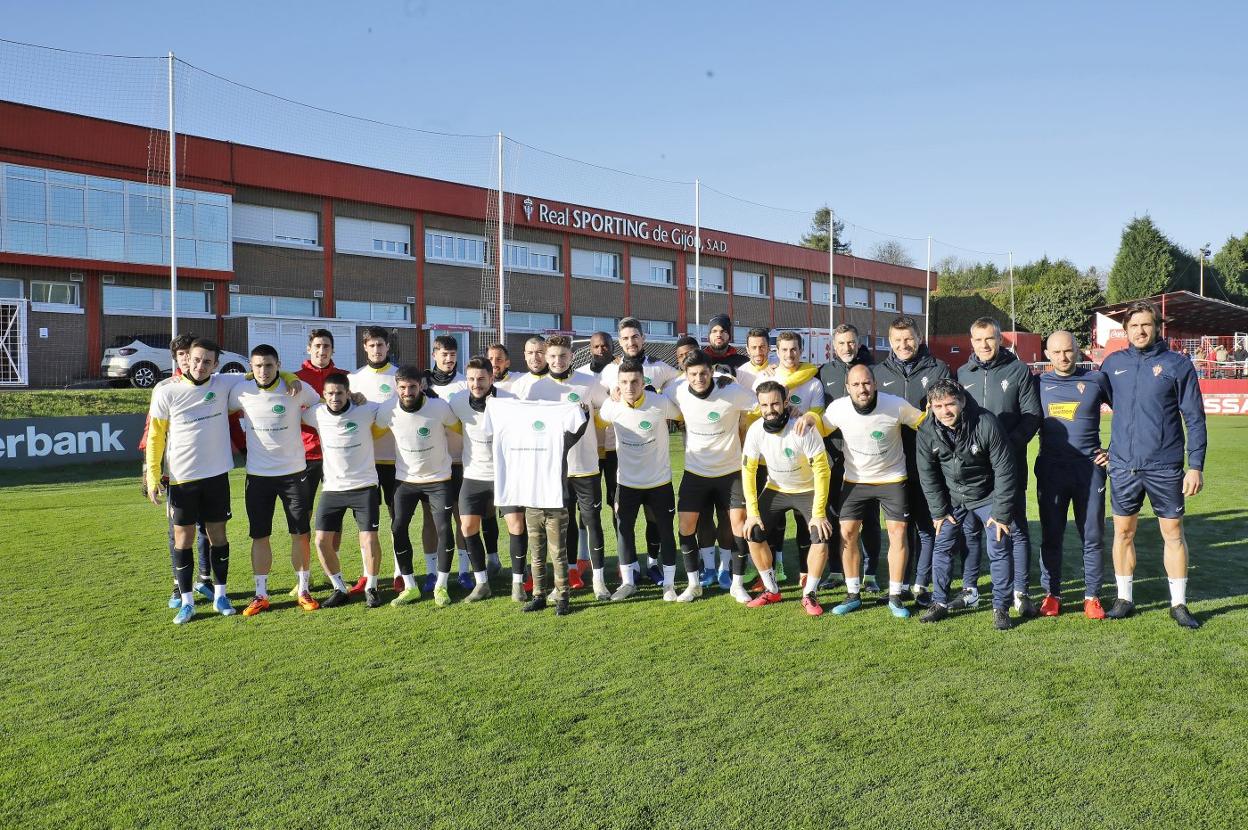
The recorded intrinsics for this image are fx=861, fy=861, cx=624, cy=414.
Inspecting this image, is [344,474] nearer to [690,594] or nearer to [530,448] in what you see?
[530,448]

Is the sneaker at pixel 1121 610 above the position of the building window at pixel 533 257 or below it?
below

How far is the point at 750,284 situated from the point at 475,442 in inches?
1371

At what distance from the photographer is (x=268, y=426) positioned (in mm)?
6176

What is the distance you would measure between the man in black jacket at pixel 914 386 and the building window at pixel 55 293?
2292 cm

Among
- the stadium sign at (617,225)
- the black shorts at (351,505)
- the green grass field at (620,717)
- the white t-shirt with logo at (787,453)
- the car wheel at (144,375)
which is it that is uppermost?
the stadium sign at (617,225)

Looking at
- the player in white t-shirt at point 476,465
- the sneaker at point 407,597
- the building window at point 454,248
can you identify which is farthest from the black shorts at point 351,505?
the building window at point 454,248

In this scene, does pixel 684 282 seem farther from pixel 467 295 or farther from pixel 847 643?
pixel 847 643

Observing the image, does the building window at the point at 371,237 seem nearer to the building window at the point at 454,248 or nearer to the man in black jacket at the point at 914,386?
the building window at the point at 454,248

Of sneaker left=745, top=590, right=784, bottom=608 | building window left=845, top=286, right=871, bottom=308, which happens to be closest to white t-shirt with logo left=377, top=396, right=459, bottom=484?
sneaker left=745, top=590, right=784, bottom=608

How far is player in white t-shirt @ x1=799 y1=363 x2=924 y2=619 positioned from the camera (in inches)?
231

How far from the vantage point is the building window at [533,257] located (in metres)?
31.9

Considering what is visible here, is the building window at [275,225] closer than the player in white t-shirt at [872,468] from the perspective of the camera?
No

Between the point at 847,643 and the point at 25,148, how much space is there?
2417 centimetres

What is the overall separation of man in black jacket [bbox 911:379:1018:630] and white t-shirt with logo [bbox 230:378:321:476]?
174 inches
